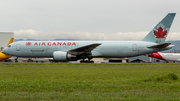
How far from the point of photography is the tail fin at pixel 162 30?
102 ft

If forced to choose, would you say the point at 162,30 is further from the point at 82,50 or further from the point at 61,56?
the point at 61,56

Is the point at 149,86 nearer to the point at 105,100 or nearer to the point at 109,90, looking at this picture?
the point at 109,90

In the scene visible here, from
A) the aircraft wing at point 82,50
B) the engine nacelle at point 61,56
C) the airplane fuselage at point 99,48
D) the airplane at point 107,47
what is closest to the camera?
the engine nacelle at point 61,56

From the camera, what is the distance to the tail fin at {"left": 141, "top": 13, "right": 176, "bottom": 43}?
1228 inches

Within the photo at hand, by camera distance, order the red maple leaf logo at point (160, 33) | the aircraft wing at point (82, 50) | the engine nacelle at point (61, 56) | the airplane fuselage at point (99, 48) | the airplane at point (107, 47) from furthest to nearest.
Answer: the red maple leaf logo at point (160, 33)
the airplane fuselage at point (99, 48)
the airplane at point (107, 47)
the aircraft wing at point (82, 50)
the engine nacelle at point (61, 56)

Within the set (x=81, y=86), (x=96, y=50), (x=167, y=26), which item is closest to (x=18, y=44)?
(x=96, y=50)

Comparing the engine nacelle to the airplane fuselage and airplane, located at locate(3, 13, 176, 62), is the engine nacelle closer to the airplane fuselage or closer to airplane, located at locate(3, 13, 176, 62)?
airplane, located at locate(3, 13, 176, 62)

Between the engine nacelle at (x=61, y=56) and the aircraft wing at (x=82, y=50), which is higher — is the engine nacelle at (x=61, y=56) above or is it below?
below

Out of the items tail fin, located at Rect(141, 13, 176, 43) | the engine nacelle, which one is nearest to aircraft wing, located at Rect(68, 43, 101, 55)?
the engine nacelle

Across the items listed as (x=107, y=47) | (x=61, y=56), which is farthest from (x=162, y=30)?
(x=61, y=56)

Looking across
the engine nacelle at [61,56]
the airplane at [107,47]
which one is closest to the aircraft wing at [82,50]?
the airplane at [107,47]

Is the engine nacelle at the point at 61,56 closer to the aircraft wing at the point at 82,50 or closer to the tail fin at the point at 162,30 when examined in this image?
the aircraft wing at the point at 82,50

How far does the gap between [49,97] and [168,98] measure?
4091 mm

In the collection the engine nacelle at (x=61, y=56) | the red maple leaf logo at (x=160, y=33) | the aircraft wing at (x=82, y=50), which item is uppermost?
the red maple leaf logo at (x=160, y=33)
